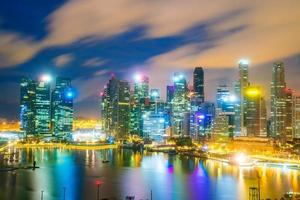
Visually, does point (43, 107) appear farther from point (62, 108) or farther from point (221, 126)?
point (221, 126)

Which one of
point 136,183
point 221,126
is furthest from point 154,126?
point 136,183

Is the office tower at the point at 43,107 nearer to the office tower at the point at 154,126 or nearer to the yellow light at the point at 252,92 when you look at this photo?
the office tower at the point at 154,126

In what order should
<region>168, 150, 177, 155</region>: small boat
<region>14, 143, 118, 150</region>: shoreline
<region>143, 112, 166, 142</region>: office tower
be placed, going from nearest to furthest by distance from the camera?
1. <region>168, 150, 177, 155</region>: small boat
2. <region>14, 143, 118, 150</region>: shoreline
3. <region>143, 112, 166, 142</region>: office tower

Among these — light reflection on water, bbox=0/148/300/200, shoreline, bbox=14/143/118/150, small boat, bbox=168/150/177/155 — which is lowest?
light reflection on water, bbox=0/148/300/200

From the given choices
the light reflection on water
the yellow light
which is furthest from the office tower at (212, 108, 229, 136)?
the light reflection on water

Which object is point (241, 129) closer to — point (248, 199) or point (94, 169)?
point (94, 169)

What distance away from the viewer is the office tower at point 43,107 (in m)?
71.6

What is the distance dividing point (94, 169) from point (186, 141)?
27.1 meters

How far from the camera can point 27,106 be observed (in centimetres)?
7194

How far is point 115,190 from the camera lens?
20.7 metres

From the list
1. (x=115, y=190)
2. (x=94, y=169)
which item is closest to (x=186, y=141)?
(x=94, y=169)

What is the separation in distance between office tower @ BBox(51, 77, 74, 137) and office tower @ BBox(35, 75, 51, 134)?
0.85m

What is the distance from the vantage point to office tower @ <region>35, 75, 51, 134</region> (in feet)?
235

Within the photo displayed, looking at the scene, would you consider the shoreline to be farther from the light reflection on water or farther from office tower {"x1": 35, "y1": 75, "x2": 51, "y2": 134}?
the light reflection on water
